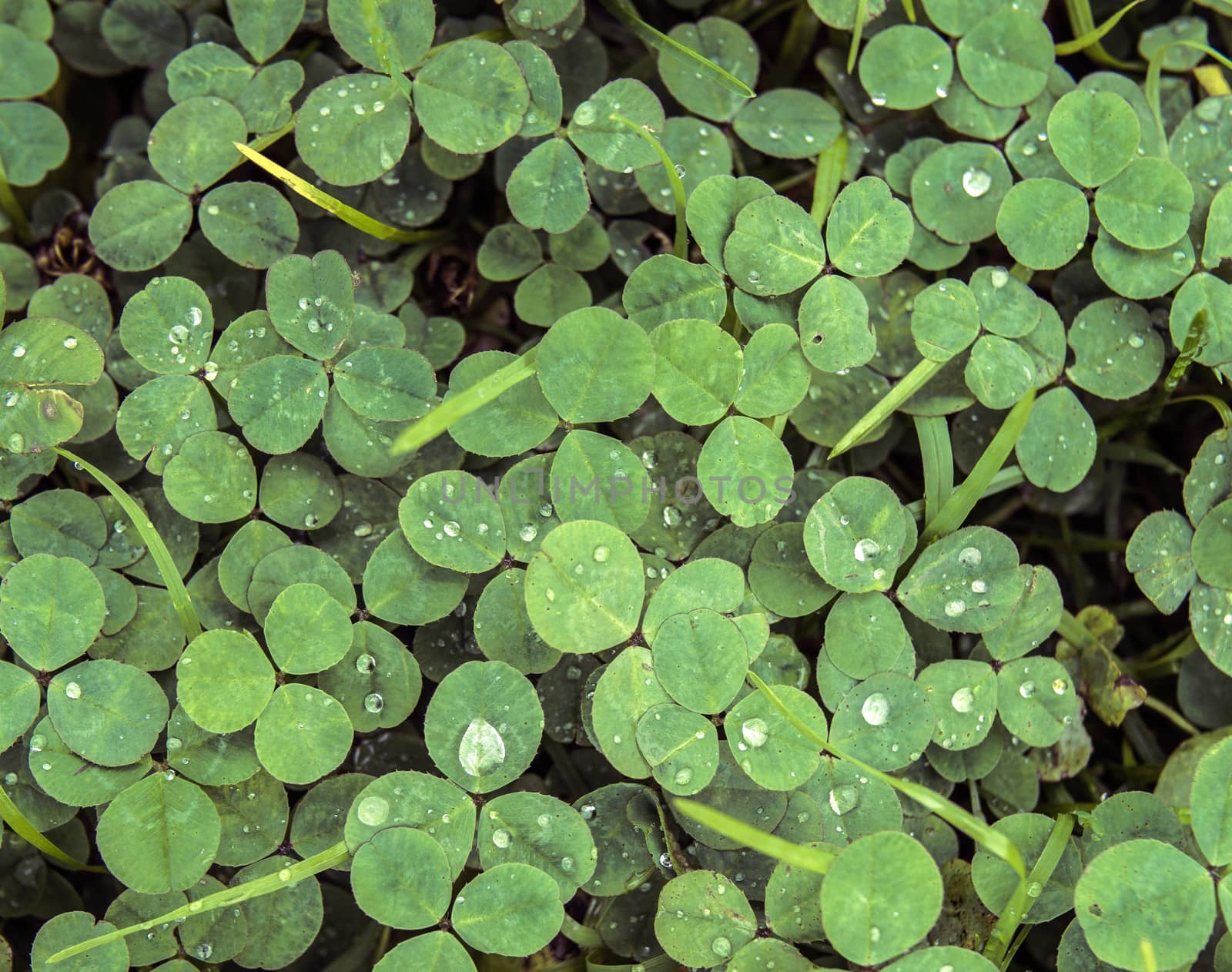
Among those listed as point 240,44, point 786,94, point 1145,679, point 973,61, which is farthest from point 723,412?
point 240,44

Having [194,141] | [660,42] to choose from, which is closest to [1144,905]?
[660,42]

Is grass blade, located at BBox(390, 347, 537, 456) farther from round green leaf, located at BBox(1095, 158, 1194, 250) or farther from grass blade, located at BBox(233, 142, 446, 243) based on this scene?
round green leaf, located at BBox(1095, 158, 1194, 250)

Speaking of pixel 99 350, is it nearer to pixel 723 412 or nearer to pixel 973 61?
pixel 723 412

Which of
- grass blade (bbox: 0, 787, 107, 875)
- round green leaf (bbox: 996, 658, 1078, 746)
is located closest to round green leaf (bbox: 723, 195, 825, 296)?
round green leaf (bbox: 996, 658, 1078, 746)

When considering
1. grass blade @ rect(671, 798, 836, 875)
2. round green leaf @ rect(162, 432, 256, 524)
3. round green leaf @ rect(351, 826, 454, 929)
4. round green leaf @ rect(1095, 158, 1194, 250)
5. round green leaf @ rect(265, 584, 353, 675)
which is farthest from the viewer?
round green leaf @ rect(1095, 158, 1194, 250)

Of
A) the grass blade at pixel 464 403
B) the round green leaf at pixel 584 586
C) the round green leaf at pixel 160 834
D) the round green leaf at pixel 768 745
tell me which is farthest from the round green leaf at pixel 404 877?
the grass blade at pixel 464 403

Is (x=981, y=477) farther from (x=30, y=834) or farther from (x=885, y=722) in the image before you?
(x=30, y=834)
